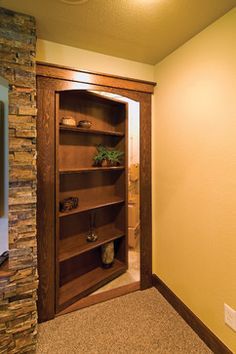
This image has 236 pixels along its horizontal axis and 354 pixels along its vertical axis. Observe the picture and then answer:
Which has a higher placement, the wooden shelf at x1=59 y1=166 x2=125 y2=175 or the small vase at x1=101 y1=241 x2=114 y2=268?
the wooden shelf at x1=59 y1=166 x2=125 y2=175

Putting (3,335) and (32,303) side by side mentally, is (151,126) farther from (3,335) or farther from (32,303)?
(3,335)

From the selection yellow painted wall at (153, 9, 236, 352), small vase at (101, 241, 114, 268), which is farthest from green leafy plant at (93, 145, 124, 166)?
small vase at (101, 241, 114, 268)

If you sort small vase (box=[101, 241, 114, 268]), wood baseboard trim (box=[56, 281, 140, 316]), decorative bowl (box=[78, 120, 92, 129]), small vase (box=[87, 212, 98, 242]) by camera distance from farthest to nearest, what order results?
small vase (box=[101, 241, 114, 268]) → small vase (box=[87, 212, 98, 242]) → decorative bowl (box=[78, 120, 92, 129]) → wood baseboard trim (box=[56, 281, 140, 316])

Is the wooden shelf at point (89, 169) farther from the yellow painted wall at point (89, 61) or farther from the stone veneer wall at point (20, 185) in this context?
the yellow painted wall at point (89, 61)

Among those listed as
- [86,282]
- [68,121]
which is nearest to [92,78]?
[68,121]

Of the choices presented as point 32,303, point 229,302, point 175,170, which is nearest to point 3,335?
point 32,303

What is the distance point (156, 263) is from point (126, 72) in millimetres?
1961

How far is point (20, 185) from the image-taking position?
1.40 metres

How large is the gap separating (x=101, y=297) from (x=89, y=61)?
87.2 inches

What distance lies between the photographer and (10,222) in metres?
1.38

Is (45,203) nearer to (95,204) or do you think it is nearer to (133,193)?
(95,204)

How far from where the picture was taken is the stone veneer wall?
1.35 m

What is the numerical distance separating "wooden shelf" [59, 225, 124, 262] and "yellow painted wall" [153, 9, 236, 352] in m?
0.60

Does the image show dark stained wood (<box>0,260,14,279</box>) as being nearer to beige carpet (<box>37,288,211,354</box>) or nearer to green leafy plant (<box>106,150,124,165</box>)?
beige carpet (<box>37,288,211,354</box>)
